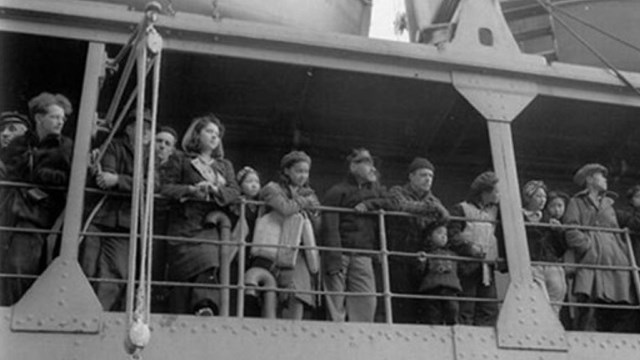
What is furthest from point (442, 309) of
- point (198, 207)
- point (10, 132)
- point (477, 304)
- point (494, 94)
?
point (10, 132)

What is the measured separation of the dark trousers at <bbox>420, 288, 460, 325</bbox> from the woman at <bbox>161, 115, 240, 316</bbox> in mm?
1514

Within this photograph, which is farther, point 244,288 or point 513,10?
point 513,10

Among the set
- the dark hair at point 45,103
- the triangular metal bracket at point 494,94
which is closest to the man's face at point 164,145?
the dark hair at point 45,103

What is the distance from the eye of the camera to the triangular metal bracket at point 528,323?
6.10 metres

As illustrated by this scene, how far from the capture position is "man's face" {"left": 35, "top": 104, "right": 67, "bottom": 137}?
236 inches

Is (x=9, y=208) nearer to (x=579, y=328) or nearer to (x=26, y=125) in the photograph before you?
(x=26, y=125)

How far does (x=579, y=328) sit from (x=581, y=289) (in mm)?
425

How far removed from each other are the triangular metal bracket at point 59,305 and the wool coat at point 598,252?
352 centimetres

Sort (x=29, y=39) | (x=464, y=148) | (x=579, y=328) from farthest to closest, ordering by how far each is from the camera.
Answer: (x=464, y=148), (x=579, y=328), (x=29, y=39)

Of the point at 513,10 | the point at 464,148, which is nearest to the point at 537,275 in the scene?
the point at 464,148

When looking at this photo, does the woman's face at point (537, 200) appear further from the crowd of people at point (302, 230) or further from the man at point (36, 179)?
the man at point (36, 179)

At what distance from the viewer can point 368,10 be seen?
930 centimetres

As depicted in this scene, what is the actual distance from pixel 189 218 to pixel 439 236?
1.81m

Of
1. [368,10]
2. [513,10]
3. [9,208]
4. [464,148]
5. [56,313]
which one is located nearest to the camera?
[56,313]
